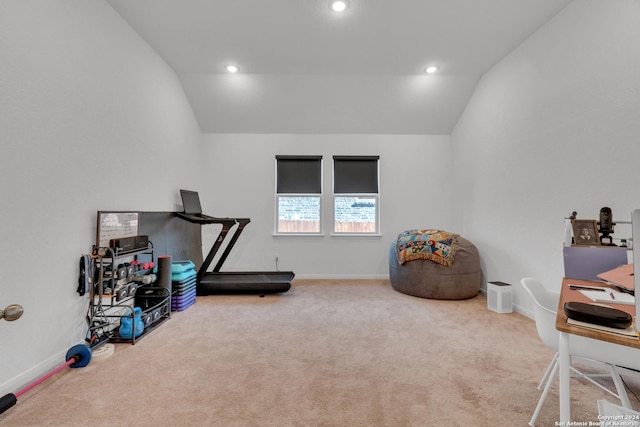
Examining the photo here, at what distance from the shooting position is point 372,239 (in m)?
4.96

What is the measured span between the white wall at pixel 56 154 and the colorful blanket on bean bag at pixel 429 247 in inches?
144

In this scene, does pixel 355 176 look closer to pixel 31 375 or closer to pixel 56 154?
pixel 56 154

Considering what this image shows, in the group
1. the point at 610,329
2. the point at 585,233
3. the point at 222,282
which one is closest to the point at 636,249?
the point at 610,329

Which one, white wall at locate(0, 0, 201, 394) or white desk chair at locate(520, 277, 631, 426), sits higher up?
white wall at locate(0, 0, 201, 394)

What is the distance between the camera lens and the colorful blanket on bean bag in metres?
3.74

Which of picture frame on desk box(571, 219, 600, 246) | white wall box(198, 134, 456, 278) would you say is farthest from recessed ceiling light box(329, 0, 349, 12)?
picture frame on desk box(571, 219, 600, 246)

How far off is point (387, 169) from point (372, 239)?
135 cm

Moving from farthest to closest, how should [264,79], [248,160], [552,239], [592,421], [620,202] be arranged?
[248,160]
[264,79]
[552,239]
[620,202]
[592,421]

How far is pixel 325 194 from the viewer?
5.00 meters

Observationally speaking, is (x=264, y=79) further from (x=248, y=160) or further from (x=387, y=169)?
(x=387, y=169)

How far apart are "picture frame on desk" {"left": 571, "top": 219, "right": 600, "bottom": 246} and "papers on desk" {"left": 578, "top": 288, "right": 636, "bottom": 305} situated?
0.35 m

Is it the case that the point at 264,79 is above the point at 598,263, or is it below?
above

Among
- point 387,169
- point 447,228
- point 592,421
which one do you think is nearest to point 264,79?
point 387,169

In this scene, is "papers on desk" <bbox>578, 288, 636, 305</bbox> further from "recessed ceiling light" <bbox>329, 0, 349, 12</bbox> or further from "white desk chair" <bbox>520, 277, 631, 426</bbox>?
"recessed ceiling light" <bbox>329, 0, 349, 12</bbox>
